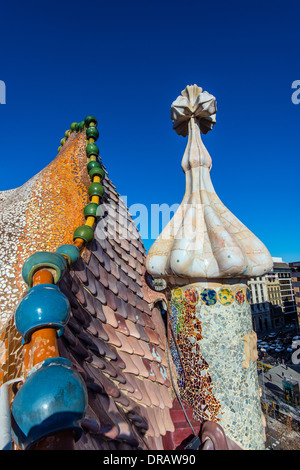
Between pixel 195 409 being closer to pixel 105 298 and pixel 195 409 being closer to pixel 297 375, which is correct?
pixel 105 298

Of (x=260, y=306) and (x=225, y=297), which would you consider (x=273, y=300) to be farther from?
(x=225, y=297)

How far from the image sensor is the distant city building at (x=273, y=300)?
4291 centimetres

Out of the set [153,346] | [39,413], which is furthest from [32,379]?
[153,346]

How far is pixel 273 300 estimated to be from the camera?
46.8 m

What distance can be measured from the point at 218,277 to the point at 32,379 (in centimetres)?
175

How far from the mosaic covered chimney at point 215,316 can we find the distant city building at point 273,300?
128 ft

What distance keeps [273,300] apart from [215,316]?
4940 cm

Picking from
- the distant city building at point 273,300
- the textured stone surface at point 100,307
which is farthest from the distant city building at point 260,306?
the textured stone surface at point 100,307

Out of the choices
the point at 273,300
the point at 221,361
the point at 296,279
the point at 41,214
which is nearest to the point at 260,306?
the point at 273,300

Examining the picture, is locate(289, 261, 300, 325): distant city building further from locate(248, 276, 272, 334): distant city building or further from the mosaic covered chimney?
the mosaic covered chimney

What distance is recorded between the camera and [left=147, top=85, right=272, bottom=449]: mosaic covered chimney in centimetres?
234

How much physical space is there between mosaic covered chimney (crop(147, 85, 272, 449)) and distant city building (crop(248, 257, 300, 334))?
39114 millimetres

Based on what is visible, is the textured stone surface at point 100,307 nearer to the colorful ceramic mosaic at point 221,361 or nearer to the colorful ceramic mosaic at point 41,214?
the colorful ceramic mosaic at point 41,214

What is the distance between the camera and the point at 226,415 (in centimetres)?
232
